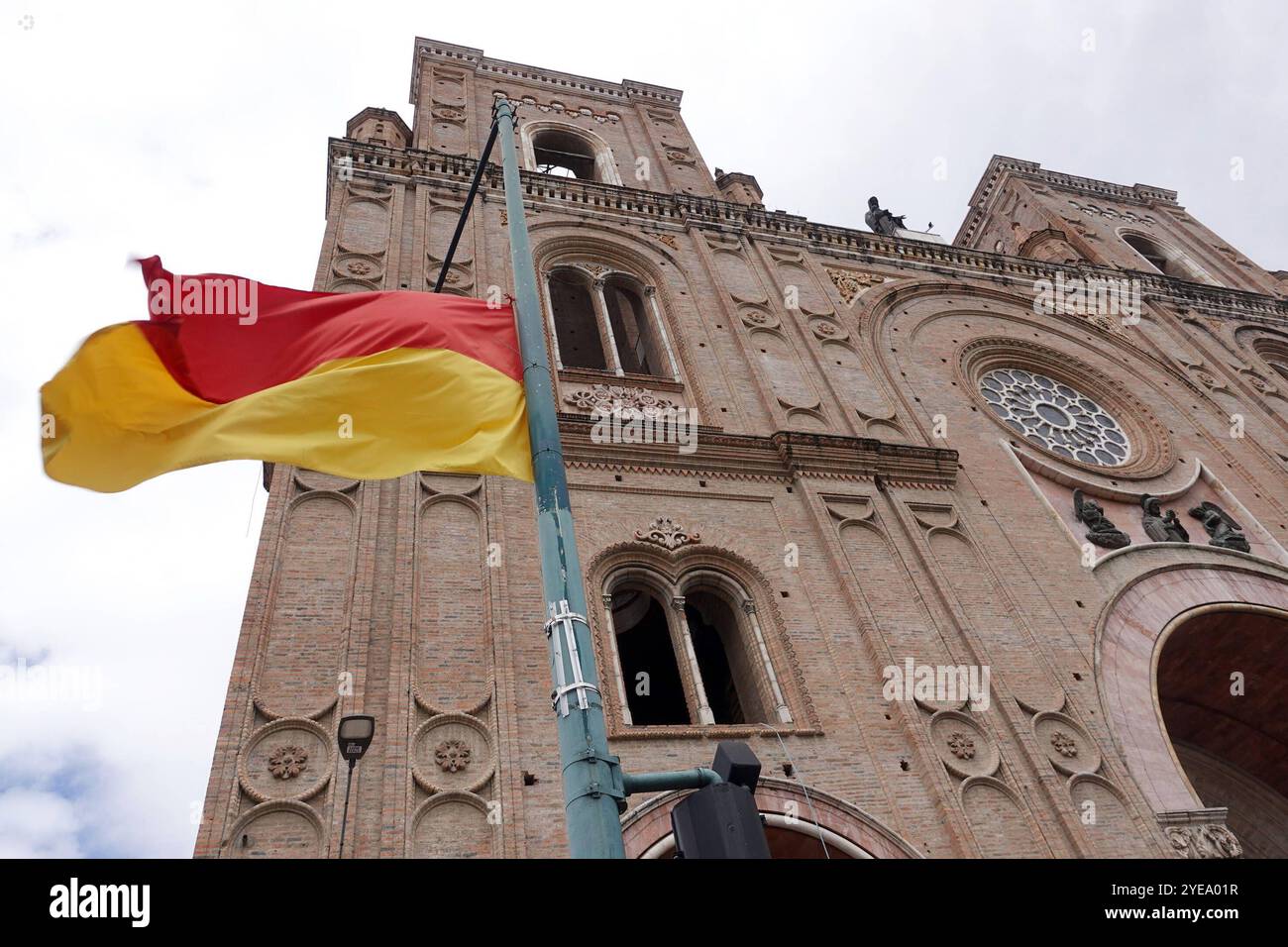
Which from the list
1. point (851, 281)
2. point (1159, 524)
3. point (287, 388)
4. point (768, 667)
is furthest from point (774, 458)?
point (287, 388)

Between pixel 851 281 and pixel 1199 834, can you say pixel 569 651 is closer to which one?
pixel 1199 834

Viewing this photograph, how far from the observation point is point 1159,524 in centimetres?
1437

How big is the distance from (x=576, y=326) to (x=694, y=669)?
1094 centimetres

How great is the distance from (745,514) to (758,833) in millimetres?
8764

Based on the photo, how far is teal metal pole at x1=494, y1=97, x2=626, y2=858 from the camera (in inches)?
166

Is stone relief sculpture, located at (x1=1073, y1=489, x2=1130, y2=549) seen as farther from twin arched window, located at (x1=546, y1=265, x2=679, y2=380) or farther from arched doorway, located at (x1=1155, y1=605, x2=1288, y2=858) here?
twin arched window, located at (x1=546, y1=265, x2=679, y2=380)

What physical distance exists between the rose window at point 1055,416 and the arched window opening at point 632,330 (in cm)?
576

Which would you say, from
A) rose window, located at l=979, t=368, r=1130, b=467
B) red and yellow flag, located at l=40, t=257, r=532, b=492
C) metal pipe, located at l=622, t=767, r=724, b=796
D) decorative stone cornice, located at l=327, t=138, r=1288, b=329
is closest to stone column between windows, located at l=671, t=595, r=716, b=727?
red and yellow flag, located at l=40, t=257, r=532, b=492

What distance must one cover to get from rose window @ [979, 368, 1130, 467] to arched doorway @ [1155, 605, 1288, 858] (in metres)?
3.56

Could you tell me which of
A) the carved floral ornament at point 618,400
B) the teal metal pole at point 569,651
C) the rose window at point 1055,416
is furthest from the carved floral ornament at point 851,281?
the teal metal pole at point 569,651

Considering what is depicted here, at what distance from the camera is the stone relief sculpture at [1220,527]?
14.5 m

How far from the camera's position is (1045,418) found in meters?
17.0

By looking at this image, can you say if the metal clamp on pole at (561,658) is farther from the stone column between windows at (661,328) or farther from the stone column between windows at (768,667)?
the stone column between windows at (661,328)

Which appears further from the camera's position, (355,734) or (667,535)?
(667,535)
